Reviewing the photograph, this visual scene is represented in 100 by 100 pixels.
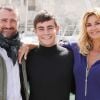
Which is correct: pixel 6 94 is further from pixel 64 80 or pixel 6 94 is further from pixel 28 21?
pixel 28 21

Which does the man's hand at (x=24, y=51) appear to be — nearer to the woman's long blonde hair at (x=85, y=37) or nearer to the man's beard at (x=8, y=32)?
the man's beard at (x=8, y=32)

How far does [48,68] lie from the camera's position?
3.09 meters

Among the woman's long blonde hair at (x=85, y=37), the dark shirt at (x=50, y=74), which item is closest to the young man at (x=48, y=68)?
the dark shirt at (x=50, y=74)

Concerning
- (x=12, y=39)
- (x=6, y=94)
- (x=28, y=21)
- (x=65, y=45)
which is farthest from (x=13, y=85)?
(x=28, y=21)

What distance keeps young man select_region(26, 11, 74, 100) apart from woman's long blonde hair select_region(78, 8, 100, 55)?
0.41 feet

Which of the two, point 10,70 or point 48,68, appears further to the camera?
point 48,68

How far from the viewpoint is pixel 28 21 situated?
23.9 m

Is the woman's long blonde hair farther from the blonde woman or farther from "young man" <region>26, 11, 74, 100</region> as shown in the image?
"young man" <region>26, 11, 74, 100</region>

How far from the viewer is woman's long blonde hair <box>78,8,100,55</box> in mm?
3047

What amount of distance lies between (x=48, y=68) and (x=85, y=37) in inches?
13.1

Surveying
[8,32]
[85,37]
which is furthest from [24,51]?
[85,37]

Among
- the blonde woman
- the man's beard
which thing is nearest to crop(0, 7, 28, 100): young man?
Result: the man's beard

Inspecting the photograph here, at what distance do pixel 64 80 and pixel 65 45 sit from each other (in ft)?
0.98

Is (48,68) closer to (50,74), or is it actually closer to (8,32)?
(50,74)
